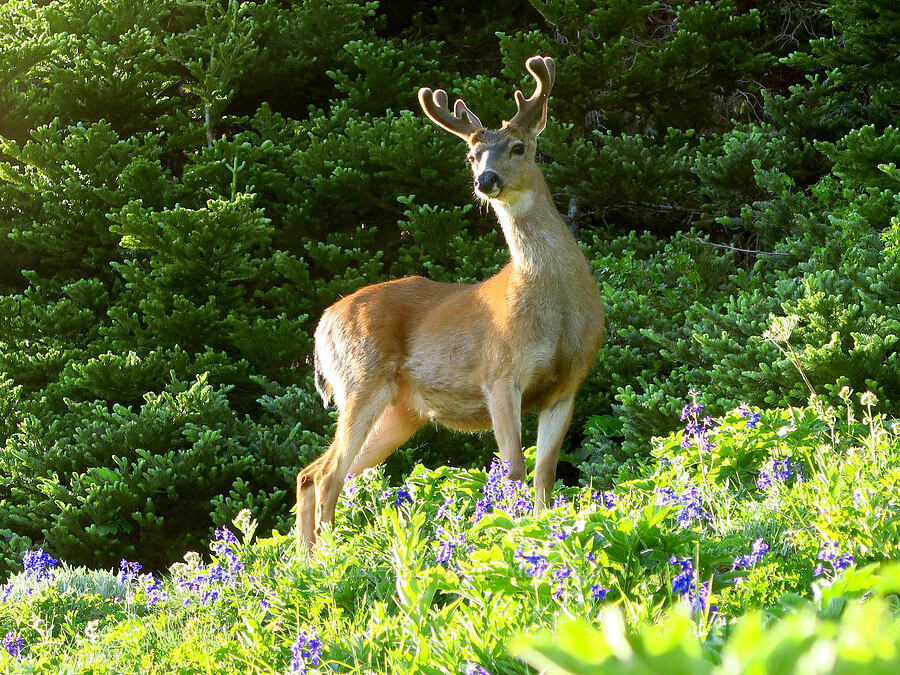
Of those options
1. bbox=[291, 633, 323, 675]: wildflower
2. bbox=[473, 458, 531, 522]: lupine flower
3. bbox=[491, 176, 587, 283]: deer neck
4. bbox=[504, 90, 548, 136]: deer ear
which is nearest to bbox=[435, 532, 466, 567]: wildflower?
bbox=[473, 458, 531, 522]: lupine flower

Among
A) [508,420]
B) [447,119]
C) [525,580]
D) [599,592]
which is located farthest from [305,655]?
[447,119]

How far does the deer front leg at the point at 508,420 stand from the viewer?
5.12 m

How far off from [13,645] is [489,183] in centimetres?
309

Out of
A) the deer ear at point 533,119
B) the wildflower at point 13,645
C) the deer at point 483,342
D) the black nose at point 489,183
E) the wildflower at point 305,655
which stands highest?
the deer ear at point 533,119

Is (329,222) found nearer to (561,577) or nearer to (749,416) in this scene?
(749,416)

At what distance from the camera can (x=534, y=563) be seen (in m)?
2.64

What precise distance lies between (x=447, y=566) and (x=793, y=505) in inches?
47.1

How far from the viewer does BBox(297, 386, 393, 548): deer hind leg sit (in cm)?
579

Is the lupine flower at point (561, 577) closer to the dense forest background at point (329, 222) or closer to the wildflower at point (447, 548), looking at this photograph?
the wildflower at point (447, 548)

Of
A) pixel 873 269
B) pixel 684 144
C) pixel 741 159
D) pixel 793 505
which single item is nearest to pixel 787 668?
pixel 793 505

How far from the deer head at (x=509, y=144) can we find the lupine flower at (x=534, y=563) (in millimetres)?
3027

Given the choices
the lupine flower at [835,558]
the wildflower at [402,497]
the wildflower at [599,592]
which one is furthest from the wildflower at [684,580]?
the wildflower at [402,497]

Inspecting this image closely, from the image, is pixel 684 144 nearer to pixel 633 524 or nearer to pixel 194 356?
pixel 194 356

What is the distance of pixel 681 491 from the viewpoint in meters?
3.62
